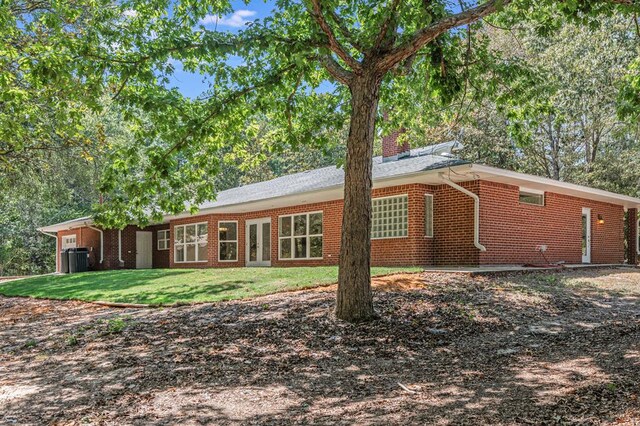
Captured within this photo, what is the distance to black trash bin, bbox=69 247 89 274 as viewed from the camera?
1005 inches

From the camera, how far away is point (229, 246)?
22969 millimetres

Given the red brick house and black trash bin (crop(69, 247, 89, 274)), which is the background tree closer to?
the red brick house

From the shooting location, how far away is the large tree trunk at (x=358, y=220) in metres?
7.91

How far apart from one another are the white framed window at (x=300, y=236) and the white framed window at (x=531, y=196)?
679 centimetres

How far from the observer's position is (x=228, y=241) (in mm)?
22938

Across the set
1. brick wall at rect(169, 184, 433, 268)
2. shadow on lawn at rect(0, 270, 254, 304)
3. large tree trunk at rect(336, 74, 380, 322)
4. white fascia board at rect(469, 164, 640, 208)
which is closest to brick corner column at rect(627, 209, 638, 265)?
white fascia board at rect(469, 164, 640, 208)

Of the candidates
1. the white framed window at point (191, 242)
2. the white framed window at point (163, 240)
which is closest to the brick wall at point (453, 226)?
the white framed window at point (191, 242)

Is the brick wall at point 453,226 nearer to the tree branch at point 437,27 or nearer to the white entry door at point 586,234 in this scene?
the white entry door at point 586,234

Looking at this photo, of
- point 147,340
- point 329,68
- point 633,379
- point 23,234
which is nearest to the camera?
point 633,379

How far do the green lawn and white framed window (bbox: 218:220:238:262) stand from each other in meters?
5.23

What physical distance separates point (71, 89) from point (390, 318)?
5974mm

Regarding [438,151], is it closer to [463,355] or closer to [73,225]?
[463,355]

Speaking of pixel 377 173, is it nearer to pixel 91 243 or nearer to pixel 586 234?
pixel 586 234

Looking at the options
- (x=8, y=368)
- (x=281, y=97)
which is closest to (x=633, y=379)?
(x=8, y=368)
